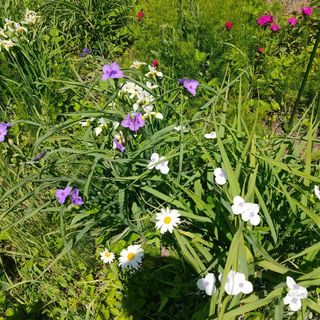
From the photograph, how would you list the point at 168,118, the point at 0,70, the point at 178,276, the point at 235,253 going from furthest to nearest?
A: the point at 0,70
the point at 168,118
the point at 178,276
the point at 235,253

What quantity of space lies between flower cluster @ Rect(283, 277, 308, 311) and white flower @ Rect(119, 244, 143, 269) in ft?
2.23

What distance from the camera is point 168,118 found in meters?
2.23

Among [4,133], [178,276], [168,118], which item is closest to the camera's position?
[4,133]

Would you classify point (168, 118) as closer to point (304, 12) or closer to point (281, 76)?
point (281, 76)

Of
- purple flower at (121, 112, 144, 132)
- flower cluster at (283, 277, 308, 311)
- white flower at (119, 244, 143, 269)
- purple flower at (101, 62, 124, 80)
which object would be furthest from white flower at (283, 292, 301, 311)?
purple flower at (101, 62, 124, 80)

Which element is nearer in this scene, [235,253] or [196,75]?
[235,253]

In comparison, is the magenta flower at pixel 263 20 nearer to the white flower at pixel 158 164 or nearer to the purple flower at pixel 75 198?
the white flower at pixel 158 164

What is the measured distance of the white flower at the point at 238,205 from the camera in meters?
1.38

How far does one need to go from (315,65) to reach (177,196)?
1.70m

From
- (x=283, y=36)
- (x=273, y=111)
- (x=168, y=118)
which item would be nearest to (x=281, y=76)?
(x=273, y=111)

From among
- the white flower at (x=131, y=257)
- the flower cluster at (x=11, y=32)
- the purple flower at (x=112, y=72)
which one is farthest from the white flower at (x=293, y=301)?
the flower cluster at (x=11, y=32)

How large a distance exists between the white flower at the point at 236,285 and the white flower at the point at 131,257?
0.52 meters

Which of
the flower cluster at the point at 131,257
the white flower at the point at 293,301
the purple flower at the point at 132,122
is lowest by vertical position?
the flower cluster at the point at 131,257

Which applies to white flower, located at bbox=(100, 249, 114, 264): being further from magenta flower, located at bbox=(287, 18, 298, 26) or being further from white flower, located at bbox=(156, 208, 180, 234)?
magenta flower, located at bbox=(287, 18, 298, 26)
